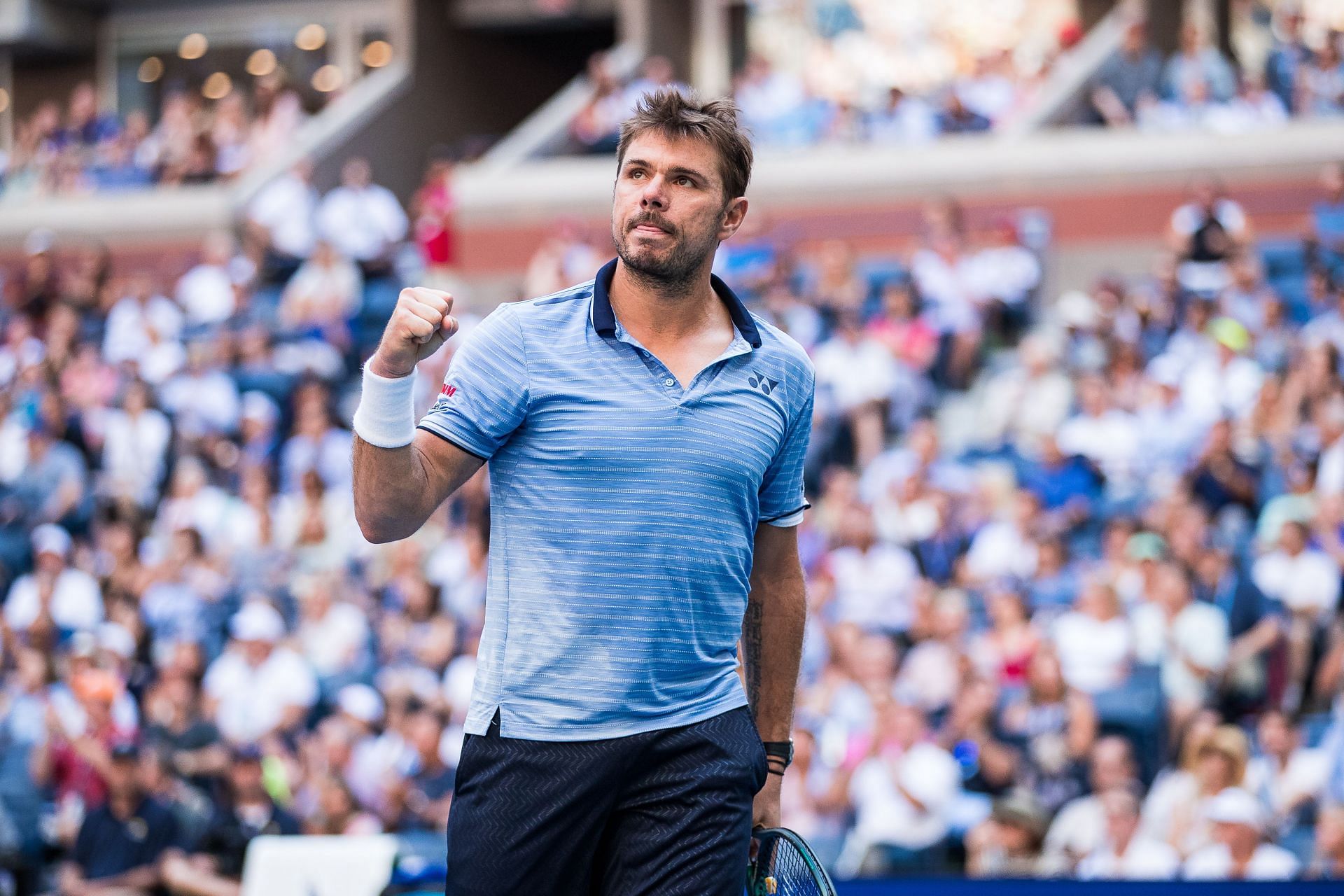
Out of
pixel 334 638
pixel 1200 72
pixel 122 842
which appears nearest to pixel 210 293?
pixel 334 638

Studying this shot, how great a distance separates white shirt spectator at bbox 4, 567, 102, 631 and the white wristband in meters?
9.24

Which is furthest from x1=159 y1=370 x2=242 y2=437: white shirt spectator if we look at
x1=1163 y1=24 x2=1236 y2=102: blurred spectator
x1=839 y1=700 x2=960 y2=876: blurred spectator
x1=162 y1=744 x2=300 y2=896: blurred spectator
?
x1=1163 y1=24 x2=1236 y2=102: blurred spectator

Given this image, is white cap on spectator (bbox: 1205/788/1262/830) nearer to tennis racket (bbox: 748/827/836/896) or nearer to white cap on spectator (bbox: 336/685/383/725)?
tennis racket (bbox: 748/827/836/896)

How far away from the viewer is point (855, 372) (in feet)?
36.8

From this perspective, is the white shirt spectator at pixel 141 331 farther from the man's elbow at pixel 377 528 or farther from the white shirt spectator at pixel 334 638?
the man's elbow at pixel 377 528

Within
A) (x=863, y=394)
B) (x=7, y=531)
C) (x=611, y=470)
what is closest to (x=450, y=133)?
(x=7, y=531)

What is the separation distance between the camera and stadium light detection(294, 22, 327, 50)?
67.4 ft

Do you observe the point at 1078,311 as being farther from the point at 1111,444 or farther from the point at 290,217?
the point at 290,217

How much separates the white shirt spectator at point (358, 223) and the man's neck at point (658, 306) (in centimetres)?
1288

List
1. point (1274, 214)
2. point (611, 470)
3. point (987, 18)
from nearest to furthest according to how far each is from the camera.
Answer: point (611, 470) < point (1274, 214) < point (987, 18)

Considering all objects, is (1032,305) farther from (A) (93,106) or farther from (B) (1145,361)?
(A) (93,106)

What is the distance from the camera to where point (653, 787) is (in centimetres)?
298

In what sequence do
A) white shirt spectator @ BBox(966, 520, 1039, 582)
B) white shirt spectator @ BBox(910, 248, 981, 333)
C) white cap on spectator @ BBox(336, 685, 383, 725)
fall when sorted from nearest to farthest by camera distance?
white cap on spectator @ BBox(336, 685, 383, 725)
white shirt spectator @ BBox(966, 520, 1039, 582)
white shirt spectator @ BBox(910, 248, 981, 333)

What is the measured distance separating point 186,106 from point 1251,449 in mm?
13237
